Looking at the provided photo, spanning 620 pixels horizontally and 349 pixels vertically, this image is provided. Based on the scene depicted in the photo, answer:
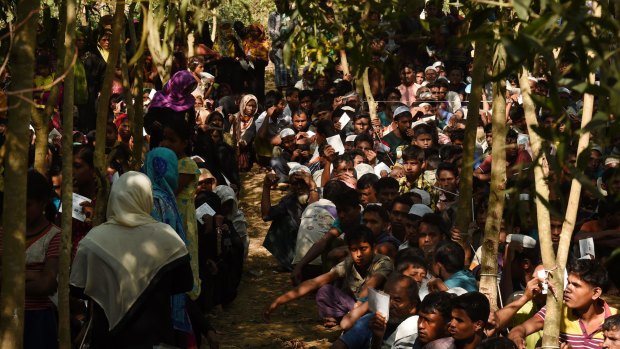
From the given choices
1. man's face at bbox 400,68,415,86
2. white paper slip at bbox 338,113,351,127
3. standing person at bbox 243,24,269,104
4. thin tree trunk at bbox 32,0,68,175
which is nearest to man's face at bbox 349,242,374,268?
thin tree trunk at bbox 32,0,68,175

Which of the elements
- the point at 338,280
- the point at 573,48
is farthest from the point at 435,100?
the point at 573,48

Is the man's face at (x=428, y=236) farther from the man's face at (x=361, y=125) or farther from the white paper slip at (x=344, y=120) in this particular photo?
the white paper slip at (x=344, y=120)

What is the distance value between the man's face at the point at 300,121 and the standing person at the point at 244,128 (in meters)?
0.86

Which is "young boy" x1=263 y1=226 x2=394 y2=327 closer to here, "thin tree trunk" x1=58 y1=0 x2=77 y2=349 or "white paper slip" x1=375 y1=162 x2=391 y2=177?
"thin tree trunk" x1=58 y1=0 x2=77 y2=349

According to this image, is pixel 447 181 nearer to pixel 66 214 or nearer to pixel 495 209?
pixel 495 209

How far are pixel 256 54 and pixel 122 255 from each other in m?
13.5

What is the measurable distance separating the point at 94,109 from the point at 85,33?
7.77 ft

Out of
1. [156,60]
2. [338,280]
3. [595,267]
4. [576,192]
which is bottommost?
[338,280]

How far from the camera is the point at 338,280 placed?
9703mm

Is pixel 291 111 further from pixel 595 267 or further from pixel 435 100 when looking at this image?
pixel 595 267

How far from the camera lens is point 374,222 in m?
9.79

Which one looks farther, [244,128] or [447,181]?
[244,128]

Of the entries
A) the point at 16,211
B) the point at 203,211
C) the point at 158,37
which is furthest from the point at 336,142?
the point at 16,211

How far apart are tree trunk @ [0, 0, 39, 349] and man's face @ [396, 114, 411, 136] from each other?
883cm
